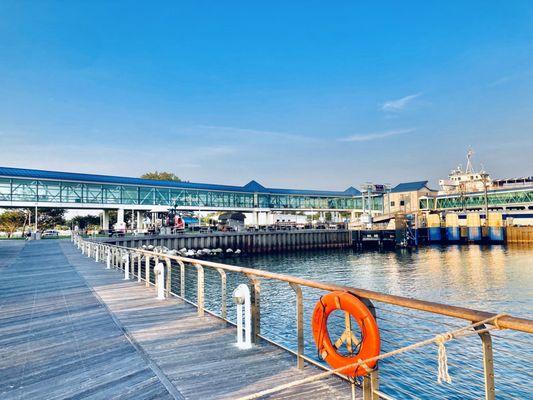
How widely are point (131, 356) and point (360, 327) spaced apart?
3.48 m

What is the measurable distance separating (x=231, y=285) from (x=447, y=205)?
81983mm

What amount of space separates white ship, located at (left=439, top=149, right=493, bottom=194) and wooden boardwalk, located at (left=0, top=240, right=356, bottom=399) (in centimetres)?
9184

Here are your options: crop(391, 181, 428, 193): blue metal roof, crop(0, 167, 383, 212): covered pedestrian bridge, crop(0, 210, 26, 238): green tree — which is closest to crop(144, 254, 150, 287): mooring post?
crop(0, 167, 383, 212): covered pedestrian bridge

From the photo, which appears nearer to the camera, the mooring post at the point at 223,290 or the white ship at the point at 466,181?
the mooring post at the point at 223,290

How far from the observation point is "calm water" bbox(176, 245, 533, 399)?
832 centimetres

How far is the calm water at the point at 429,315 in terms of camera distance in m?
8.32

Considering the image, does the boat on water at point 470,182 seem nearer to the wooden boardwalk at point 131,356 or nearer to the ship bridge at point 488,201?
the ship bridge at point 488,201

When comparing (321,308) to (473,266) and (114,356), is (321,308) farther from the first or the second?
(473,266)

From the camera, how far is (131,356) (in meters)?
5.20

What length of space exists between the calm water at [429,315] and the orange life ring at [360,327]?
339 mm

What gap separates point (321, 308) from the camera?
398 cm

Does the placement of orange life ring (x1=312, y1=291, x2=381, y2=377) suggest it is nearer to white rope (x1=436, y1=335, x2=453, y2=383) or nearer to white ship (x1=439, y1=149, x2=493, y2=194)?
white rope (x1=436, y1=335, x2=453, y2=383)

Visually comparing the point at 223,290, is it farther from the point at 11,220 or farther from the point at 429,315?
the point at 11,220

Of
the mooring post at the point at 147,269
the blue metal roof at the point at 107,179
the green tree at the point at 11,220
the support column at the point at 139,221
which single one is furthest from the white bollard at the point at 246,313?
the green tree at the point at 11,220
